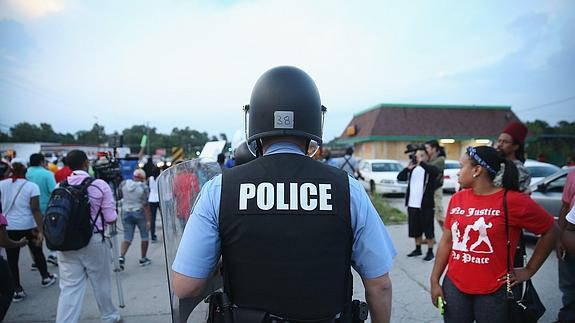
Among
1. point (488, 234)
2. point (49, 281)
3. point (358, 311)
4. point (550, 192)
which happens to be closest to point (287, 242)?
point (358, 311)

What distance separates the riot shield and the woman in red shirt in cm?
160

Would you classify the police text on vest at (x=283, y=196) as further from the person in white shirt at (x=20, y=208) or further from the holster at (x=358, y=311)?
the person in white shirt at (x=20, y=208)

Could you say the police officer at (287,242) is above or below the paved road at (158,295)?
above

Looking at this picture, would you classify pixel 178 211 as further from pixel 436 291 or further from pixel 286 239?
pixel 436 291

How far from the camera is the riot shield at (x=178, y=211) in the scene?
61.8 inches

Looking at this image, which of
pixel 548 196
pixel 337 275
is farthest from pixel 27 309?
pixel 548 196

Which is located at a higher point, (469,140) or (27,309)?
(469,140)

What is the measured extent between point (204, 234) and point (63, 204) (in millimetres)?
2520

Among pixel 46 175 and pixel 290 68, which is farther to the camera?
pixel 46 175

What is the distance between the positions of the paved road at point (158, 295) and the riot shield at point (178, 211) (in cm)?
253

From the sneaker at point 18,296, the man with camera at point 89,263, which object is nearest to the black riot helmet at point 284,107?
the man with camera at point 89,263

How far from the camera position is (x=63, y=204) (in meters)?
3.10

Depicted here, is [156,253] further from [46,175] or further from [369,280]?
[369,280]

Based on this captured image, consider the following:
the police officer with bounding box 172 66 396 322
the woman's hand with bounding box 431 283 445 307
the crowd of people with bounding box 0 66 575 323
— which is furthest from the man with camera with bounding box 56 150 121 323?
the woman's hand with bounding box 431 283 445 307
